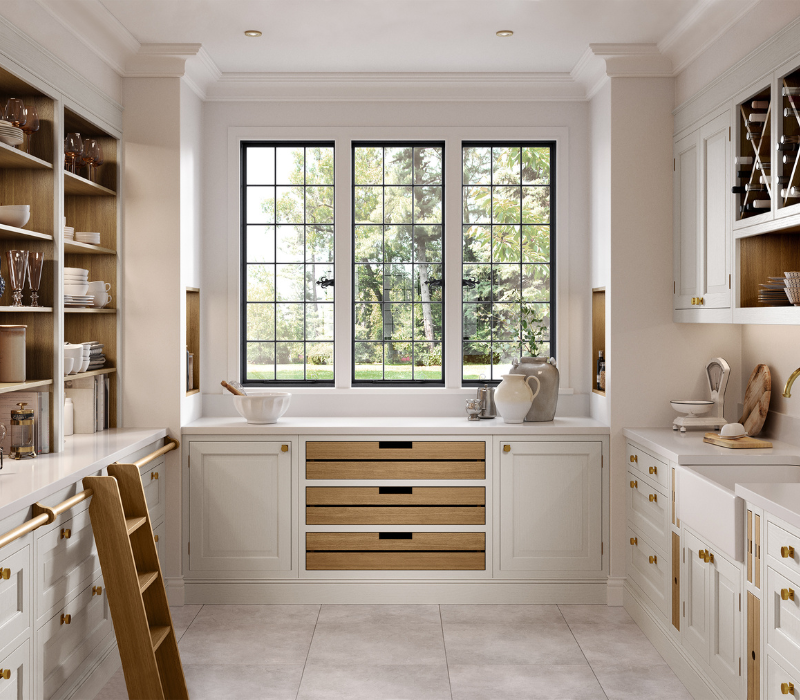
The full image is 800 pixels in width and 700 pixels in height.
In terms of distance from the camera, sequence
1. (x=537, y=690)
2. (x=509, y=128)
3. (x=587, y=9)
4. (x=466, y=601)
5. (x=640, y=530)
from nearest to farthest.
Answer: (x=537, y=690) < (x=587, y=9) < (x=640, y=530) < (x=466, y=601) < (x=509, y=128)

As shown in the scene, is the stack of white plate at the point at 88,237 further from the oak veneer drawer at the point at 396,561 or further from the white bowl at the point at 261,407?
the oak veneer drawer at the point at 396,561

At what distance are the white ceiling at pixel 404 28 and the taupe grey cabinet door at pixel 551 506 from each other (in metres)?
2.03

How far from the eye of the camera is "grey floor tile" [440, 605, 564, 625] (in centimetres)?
355

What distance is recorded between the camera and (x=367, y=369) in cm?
432

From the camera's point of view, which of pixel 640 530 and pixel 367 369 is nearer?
pixel 640 530

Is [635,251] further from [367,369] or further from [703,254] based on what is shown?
[367,369]

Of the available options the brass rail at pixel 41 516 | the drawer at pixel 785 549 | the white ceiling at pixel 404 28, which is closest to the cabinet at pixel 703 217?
the white ceiling at pixel 404 28

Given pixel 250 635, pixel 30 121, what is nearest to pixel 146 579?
pixel 250 635

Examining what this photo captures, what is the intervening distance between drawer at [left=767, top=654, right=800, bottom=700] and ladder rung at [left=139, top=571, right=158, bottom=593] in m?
2.14

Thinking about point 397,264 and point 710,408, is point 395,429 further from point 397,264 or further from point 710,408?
point 710,408

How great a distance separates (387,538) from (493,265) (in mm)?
1700

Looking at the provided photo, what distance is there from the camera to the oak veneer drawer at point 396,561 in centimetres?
374

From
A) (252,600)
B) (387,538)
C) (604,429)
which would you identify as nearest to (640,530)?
(604,429)

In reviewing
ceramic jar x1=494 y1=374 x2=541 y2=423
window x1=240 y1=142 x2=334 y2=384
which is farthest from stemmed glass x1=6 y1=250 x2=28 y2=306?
ceramic jar x1=494 y1=374 x2=541 y2=423
